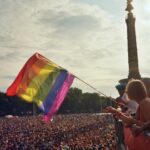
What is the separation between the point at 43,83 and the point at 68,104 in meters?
124

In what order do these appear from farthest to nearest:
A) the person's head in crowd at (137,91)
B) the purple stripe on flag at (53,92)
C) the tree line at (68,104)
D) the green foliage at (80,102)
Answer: the green foliage at (80,102) → the tree line at (68,104) → the purple stripe on flag at (53,92) → the person's head in crowd at (137,91)

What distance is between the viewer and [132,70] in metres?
13.3

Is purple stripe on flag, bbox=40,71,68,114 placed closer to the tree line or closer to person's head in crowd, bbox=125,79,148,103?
person's head in crowd, bbox=125,79,148,103

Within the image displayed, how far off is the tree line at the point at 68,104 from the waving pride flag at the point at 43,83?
91689 millimetres

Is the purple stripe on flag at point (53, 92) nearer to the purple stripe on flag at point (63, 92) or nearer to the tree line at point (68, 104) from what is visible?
the purple stripe on flag at point (63, 92)

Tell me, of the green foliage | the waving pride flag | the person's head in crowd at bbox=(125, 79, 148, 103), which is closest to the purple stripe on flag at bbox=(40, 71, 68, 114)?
the waving pride flag

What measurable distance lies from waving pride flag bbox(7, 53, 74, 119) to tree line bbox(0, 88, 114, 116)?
91.7m

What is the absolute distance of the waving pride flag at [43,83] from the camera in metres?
6.15

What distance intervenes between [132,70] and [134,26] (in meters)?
1.88

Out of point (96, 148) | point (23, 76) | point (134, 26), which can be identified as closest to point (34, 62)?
point (23, 76)

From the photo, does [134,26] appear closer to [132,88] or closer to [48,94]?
[48,94]

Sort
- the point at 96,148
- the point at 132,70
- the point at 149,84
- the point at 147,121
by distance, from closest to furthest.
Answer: the point at 147,121 < the point at 149,84 < the point at 132,70 < the point at 96,148

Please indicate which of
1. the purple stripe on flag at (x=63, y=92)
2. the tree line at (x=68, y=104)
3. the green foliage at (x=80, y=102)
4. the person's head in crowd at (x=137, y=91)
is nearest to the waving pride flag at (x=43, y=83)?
the purple stripe on flag at (x=63, y=92)

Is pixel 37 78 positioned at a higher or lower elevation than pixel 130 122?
higher
